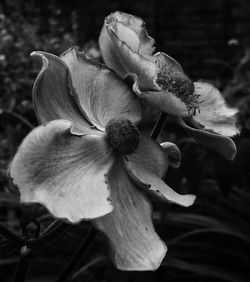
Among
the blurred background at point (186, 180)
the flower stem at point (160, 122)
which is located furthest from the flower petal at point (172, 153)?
the blurred background at point (186, 180)

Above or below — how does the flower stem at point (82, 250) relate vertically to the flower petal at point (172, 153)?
below

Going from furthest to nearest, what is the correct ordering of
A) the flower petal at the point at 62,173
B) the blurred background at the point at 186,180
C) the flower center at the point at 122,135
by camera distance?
the blurred background at the point at 186,180, the flower center at the point at 122,135, the flower petal at the point at 62,173

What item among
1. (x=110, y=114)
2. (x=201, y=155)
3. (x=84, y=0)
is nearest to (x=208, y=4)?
(x=84, y=0)

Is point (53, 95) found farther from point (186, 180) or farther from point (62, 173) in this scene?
point (186, 180)

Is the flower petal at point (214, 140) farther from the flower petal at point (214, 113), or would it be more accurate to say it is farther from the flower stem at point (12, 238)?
the flower stem at point (12, 238)

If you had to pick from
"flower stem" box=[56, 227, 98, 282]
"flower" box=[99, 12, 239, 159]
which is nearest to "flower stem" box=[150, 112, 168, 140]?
"flower" box=[99, 12, 239, 159]

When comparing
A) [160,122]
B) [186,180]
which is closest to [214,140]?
[160,122]

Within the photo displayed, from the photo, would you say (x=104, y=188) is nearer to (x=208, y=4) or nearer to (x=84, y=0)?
(x=208, y=4)
